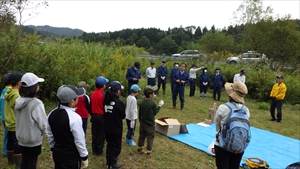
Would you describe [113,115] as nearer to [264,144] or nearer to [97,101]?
[97,101]

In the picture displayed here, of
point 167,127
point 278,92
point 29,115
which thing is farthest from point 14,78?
point 278,92

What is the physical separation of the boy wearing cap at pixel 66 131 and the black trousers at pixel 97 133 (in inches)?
72.1

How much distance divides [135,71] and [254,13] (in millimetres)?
22916

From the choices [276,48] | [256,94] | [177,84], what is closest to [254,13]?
[276,48]

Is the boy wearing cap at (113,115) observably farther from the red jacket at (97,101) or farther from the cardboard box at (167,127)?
the cardboard box at (167,127)

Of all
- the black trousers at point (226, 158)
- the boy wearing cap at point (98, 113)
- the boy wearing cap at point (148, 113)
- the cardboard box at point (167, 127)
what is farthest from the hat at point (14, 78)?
the cardboard box at point (167, 127)

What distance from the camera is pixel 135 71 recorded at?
8.73m

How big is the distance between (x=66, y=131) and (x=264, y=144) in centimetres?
605

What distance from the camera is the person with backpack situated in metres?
2.97

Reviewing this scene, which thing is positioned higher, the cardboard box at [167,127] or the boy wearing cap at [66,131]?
the boy wearing cap at [66,131]

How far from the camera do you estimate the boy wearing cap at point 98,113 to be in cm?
438

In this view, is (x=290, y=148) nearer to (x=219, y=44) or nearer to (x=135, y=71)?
(x=135, y=71)

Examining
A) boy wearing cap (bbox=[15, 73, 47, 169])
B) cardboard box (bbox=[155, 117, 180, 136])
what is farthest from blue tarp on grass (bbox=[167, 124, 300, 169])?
boy wearing cap (bbox=[15, 73, 47, 169])

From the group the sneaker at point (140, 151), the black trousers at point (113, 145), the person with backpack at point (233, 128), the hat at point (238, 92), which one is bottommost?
the sneaker at point (140, 151)
